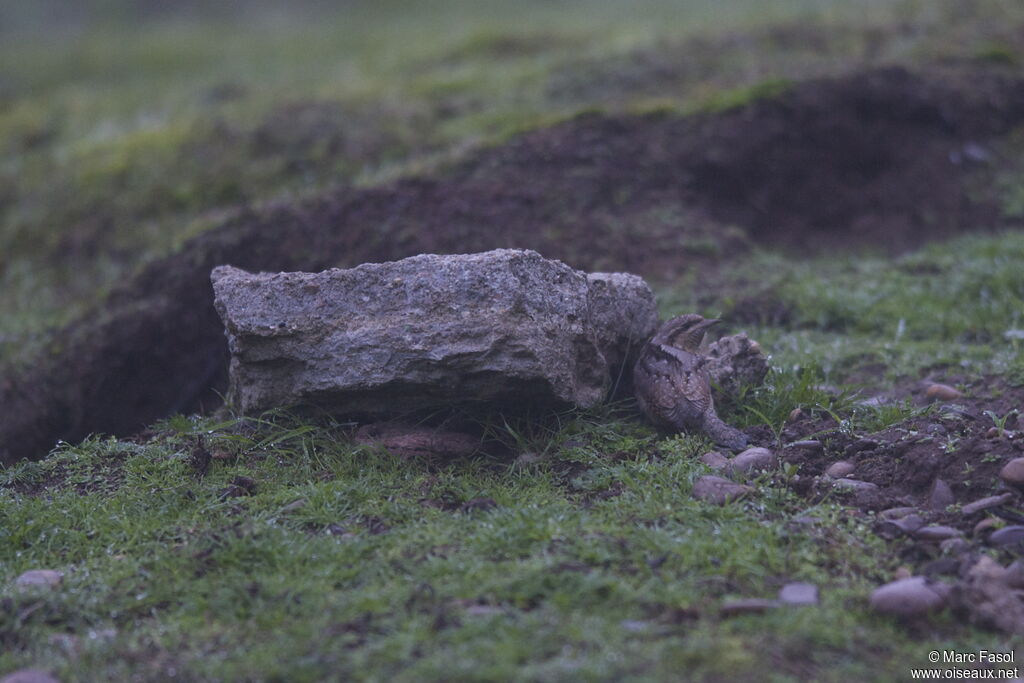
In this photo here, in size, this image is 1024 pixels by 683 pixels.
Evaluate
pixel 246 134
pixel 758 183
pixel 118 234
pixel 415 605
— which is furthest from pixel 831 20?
pixel 415 605

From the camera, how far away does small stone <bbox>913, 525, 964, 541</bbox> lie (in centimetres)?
310

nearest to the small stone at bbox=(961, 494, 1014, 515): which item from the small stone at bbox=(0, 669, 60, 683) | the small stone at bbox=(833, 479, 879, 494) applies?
the small stone at bbox=(833, 479, 879, 494)

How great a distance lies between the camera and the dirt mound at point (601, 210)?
5.67 meters

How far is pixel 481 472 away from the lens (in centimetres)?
372

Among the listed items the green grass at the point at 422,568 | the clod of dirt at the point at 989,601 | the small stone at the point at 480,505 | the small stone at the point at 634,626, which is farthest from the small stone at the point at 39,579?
the clod of dirt at the point at 989,601

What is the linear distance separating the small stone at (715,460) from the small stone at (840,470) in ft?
1.21

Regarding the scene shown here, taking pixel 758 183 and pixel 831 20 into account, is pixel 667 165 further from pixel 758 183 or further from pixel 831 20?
pixel 831 20

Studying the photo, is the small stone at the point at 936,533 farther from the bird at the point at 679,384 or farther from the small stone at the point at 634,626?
the small stone at the point at 634,626

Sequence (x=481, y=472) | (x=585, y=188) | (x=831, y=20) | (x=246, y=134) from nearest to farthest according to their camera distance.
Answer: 1. (x=481, y=472)
2. (x=585, y=188)
3. (x=246, y=134)
4. (x=831, y=20)

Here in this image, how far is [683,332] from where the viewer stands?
425 cm

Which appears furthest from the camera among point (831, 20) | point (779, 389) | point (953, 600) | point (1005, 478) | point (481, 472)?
point (831, 20)

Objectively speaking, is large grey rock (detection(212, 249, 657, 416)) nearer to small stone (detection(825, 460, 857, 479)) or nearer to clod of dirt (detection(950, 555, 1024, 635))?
small stone (detection(825, 460, 857, 479))

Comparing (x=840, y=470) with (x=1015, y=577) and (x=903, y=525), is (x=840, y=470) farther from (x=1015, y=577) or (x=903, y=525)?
(x=1015, y=577)

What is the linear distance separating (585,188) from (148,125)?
4.84 metres
